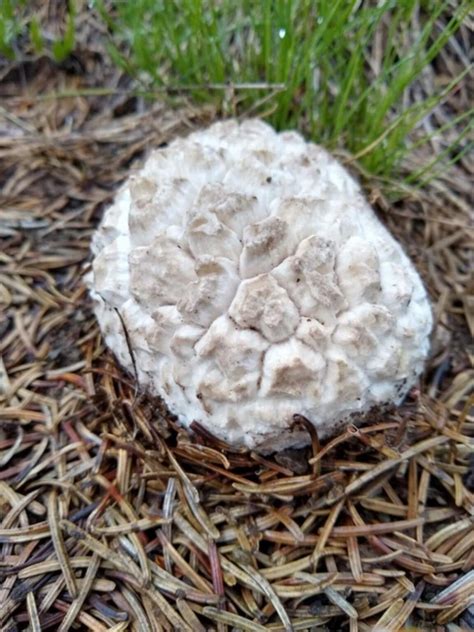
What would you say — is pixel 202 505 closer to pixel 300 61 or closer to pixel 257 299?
pixel 257 299

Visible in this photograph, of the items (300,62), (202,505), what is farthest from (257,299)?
(300,62)

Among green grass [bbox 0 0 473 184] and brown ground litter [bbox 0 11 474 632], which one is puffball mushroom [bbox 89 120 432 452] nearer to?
brown ground litter [bbox 0 11 474 632]

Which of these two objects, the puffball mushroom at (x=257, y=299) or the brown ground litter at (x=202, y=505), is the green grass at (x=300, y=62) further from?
the puffball mushroom at (x=257, y=299)

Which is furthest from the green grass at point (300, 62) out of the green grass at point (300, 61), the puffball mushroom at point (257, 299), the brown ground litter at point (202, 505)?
the puffball mushroom at point (257, 299)

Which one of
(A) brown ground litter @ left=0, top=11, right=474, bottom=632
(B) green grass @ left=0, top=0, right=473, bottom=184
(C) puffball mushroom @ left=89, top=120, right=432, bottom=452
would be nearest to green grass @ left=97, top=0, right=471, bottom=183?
(B) green grass @ left=0, top=0, right=473, bottom=184

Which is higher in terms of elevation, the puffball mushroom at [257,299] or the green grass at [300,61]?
the green grass at [300,61]

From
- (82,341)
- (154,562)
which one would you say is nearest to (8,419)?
(82,341)

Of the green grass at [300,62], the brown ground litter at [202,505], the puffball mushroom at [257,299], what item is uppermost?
the green grass at [300,62]
